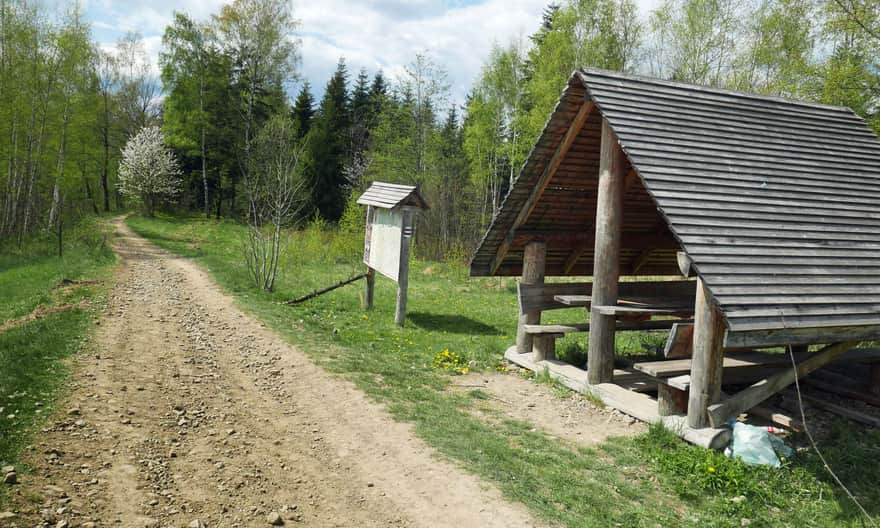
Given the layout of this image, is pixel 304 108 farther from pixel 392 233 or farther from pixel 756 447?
pixel 756 447

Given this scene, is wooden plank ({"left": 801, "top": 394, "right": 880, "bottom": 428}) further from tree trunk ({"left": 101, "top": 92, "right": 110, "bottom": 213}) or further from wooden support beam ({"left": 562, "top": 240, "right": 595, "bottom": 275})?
tree trunk ({"left": 101, "top": 92, "right": 110, "bottom": 213})

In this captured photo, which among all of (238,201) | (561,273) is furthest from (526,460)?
(238,201)

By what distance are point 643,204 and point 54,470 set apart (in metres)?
8.49

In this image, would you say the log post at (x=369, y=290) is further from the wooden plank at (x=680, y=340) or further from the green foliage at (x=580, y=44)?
the green foliage at (x=580, y=44)

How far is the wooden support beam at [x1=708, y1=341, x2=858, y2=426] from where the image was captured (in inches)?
238

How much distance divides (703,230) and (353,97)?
38914 millimetres

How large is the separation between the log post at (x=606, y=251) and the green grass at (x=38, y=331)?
622 centimetres

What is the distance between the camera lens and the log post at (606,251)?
7340 mm

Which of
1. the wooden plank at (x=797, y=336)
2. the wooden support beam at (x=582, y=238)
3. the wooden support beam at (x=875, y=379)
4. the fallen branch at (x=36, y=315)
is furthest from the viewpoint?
the fallen branch at (x=36, y=315)

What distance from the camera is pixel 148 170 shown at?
113 feet

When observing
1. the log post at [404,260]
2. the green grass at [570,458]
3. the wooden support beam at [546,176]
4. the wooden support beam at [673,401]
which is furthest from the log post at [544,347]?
the log post at [404,260]

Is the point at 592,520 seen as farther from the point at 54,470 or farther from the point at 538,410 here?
the point at 54,470

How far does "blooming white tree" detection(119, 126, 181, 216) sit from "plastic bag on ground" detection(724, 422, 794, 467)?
35379 millimetres

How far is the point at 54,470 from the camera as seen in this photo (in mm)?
4473
